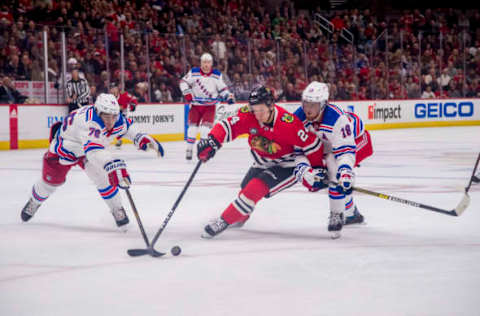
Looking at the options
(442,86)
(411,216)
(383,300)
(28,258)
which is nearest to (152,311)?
(383,300)

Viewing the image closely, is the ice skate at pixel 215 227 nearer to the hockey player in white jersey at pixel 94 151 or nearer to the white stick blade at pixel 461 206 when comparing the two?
the hockey player in white jersey at pixel 94 151

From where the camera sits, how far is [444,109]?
19516 millimetres

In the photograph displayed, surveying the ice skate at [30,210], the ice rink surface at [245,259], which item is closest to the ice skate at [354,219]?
the ice rink surface at [245,259]

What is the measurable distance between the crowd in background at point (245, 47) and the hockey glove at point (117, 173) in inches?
308

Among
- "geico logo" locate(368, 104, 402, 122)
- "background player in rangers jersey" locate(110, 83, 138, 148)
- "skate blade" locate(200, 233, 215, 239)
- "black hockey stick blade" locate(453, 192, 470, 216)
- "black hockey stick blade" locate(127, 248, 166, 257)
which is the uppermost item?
"background player in rangers jersey" locate(110, 83, 138, 148)

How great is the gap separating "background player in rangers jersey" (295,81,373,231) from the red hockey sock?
265mm

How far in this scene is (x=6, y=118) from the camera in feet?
39.5

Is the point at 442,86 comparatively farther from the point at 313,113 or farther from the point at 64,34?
the point at 313,113

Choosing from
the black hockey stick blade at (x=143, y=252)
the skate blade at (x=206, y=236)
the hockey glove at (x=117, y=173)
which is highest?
the hockey glove at (x=117, y=173)

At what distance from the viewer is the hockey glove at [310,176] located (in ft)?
13.9

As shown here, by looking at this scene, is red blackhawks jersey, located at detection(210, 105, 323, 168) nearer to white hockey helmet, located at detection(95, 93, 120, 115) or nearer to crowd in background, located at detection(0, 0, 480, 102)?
white hockey helmet, located at detection(95, 93, 120, 115)

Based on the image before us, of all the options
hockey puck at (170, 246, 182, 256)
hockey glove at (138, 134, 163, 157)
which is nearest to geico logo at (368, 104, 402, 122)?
hockey glove at (138, 134, 163, 157)

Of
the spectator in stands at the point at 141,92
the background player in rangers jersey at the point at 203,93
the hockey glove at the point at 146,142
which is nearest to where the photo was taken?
the hockey glove at the point at 146,142

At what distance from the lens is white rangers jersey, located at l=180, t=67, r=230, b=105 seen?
34.7 feet
